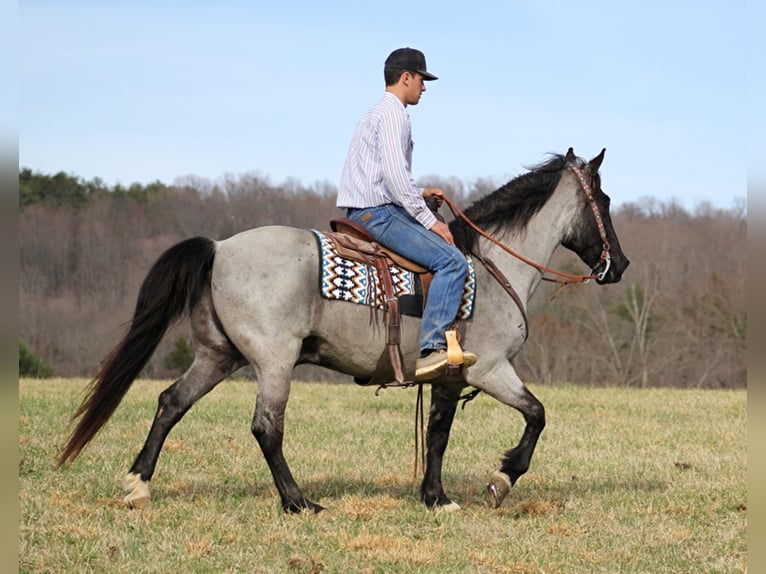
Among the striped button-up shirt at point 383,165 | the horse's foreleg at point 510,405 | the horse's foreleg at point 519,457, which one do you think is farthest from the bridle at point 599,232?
the horse's foreleg at point 519,457

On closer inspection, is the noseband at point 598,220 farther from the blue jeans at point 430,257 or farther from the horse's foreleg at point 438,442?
the horse's foreleg at point 438,442

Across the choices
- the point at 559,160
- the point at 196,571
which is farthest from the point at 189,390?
the point at 559,160

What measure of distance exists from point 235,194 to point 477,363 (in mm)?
58270

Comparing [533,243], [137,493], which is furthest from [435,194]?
[137,493]

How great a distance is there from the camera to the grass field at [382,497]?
5.74 metres

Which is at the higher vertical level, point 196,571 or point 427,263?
point 427,263

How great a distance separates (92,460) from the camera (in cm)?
871

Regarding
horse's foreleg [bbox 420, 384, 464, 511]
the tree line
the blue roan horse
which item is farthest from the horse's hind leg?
the tree line

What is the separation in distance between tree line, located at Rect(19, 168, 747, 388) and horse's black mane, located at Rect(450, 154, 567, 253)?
36367mm

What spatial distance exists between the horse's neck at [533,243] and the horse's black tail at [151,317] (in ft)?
7.37

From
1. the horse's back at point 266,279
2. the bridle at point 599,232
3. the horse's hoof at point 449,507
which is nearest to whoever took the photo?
the horse's back at point 266,279

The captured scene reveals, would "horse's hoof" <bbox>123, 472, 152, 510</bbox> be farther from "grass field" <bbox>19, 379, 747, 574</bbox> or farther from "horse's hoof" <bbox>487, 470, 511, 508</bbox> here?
"horse's hoof" <bbox>487, 470, 511, 508</bbox>

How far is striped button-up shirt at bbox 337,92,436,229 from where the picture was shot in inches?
269

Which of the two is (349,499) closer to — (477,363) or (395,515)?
(395,515)
